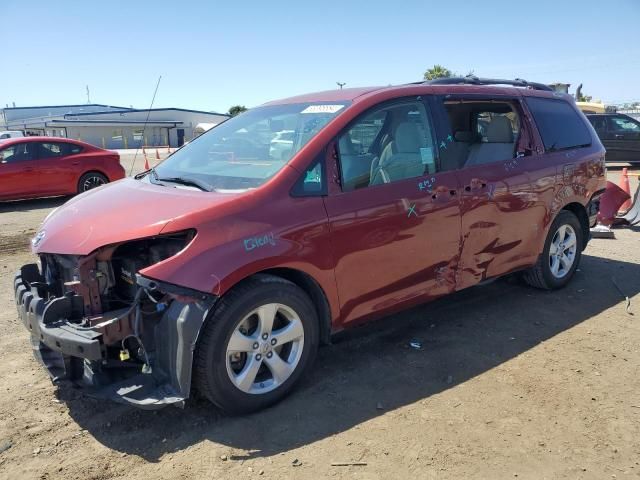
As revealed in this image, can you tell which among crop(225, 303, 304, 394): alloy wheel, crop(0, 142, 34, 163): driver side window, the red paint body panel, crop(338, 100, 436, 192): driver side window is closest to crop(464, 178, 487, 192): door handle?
the red paint body panel

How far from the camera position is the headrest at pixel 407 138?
13.0 feet

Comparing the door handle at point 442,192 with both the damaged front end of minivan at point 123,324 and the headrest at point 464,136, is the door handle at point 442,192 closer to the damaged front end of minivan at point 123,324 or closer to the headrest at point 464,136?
the headrest at point 464,136

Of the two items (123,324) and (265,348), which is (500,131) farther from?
(123,324)

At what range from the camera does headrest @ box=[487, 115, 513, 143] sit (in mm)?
4887

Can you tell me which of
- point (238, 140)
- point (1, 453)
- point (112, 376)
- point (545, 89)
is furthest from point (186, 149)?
point (545, 89)

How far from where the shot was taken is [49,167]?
38.0 ft

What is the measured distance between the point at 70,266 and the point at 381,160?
218cm

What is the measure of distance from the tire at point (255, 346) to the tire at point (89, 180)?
33.7 ft

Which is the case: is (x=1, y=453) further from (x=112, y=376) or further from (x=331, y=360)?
(x=331, y=360)

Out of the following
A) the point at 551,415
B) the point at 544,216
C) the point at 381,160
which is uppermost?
the point at 381,160

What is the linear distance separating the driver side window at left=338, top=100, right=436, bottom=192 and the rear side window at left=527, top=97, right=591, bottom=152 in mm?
1598

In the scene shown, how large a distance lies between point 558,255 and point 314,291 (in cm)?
312

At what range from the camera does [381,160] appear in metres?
3.80

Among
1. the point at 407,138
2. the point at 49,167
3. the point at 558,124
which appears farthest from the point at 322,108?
the point at 49,167
